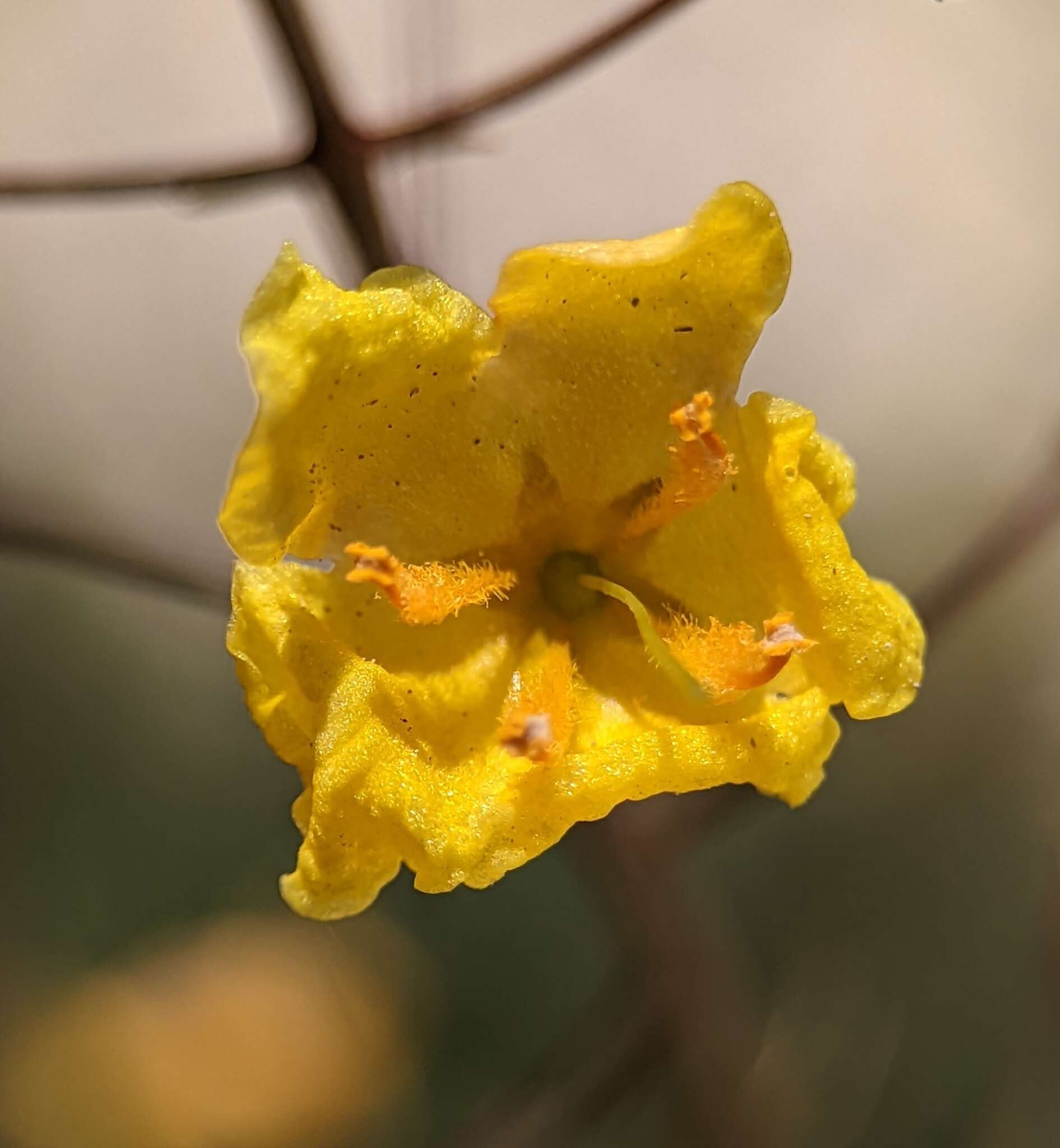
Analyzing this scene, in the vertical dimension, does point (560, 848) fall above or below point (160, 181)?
below

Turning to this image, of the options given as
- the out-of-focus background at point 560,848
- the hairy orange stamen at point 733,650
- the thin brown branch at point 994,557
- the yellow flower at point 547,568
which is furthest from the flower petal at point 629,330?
the out-of-focus background at point 560,848

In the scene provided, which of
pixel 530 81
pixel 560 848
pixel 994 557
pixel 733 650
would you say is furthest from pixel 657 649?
pixel 560 848

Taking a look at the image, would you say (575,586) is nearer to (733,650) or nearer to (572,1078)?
(733,650)

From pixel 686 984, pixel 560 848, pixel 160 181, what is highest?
pixel 160 181

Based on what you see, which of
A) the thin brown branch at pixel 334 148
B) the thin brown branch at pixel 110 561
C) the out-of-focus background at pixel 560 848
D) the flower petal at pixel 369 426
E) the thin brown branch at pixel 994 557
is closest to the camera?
the flower petal at pixel 369 426

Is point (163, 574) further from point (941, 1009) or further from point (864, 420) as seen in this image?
point (864, 420)

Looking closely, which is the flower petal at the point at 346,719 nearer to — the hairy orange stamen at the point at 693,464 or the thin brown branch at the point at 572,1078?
the hairy orange stamen at the point at 693,464

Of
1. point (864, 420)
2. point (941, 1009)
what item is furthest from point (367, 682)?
point (864, 420)
